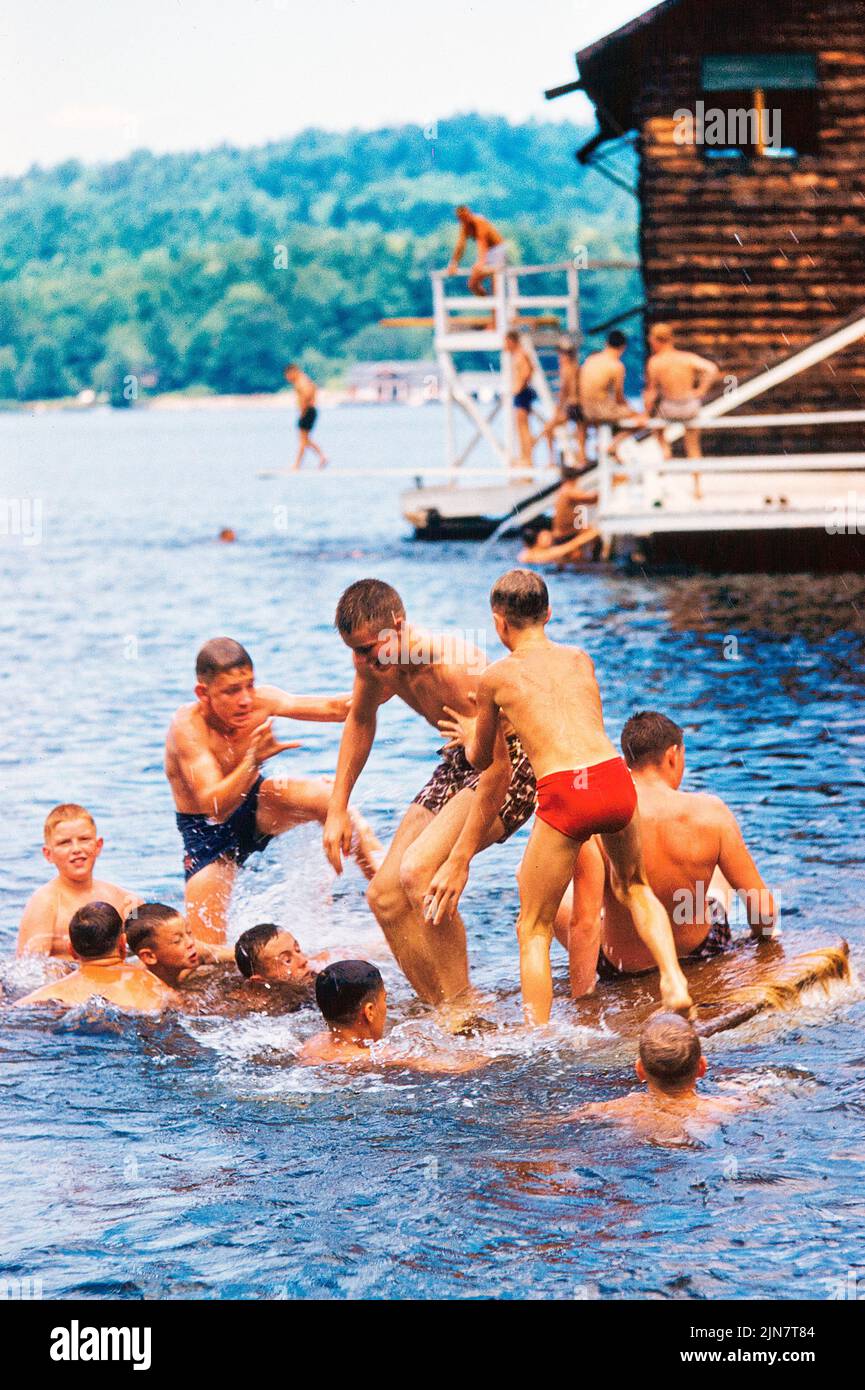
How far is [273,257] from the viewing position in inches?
4850

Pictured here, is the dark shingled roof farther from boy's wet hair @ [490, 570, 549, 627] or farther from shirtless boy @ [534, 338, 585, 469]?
boy's wet hair @ [490, 570, 549, 627]

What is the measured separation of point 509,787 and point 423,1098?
136 cm

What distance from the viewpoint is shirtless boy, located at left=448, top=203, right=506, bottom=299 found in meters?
29.2

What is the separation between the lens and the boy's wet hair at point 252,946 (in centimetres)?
826

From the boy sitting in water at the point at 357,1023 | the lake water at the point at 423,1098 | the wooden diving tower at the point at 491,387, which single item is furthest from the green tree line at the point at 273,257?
the boy sitting in water at the point at 357,1023

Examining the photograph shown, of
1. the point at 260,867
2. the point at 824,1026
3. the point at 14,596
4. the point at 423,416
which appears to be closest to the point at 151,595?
the point at 14,596

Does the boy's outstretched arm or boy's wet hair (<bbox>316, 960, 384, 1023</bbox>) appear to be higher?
boy's wet hair (<bbox>316, 960, 384, 1023</bbox>)

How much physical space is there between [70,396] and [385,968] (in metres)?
129

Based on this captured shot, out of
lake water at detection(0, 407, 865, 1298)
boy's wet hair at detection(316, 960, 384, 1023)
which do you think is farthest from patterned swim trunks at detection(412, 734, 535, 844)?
lake water at detection(0, 407, 865, 1298)

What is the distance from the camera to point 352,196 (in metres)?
138

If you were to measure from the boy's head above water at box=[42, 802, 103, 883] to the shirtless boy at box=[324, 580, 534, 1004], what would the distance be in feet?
4.54

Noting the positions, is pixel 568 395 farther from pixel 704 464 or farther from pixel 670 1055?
pixel 670 1055

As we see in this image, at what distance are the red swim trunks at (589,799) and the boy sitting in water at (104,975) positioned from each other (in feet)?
7.55
